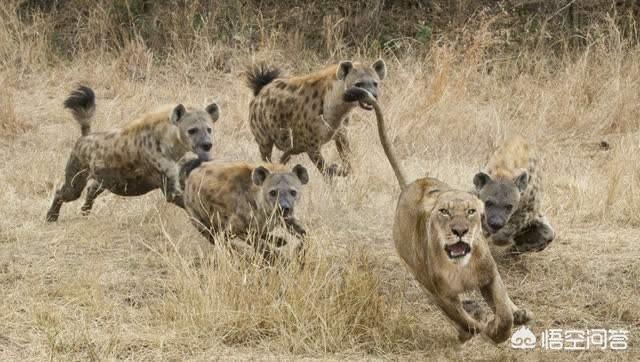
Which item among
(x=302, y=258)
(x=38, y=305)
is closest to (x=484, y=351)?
(x=302, y=258)

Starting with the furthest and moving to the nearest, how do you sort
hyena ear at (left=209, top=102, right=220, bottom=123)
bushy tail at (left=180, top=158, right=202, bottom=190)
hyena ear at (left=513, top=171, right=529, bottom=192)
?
hyena ear at (left=209, top=102, right=220, bottom=123), bushy tail at (left=180, top=158, right=202, bottom=190), hyena ear at (left=513, top=171, right=529, bottom=192)

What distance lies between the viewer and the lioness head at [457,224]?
525 cm

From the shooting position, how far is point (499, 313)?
5469mm

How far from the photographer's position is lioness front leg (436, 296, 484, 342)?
5.59 m

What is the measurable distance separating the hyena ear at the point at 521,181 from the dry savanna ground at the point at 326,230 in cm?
55

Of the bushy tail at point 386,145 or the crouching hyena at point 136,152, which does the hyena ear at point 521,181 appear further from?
the crouching hyena at point 136,152

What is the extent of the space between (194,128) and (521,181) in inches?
81.7

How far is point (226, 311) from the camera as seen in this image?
6.05m

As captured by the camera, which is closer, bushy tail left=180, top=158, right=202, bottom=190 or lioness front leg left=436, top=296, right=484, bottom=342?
lioness front leg left=436, top=296, right=484, bottom=342

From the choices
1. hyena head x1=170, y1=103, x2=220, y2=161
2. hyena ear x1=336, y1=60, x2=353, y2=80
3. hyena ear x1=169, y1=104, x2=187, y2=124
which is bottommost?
hyena head x1=170, y1=103, x2=220, y2=161

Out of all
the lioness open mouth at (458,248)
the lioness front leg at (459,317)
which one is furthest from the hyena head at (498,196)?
the lioness open mouth at (458,248)

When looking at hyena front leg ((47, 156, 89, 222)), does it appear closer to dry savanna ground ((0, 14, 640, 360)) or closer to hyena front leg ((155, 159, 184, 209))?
dry savanna ground ((0, 14, 640, 360))

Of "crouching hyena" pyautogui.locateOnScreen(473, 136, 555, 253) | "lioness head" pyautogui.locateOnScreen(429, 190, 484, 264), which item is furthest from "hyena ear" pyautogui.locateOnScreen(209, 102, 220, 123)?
"lioness head" pyautogui.locateOnScreen(429, 190, 484, 264)

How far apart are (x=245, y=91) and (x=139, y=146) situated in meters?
3.66
